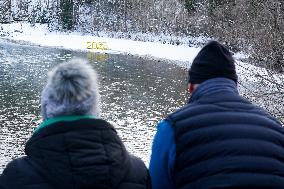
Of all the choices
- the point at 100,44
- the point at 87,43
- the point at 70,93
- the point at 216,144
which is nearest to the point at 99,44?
the point at 100,44

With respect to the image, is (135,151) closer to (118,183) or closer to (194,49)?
(118,183)

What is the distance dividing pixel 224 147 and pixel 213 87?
1.48 ft

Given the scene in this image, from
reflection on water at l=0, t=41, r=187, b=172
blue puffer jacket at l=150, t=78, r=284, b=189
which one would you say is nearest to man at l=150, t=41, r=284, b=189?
blue puffer jacket at l=150, t=78, r=284, b=189

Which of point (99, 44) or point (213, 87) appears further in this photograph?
point (99, 44)

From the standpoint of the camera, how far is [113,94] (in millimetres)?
23000

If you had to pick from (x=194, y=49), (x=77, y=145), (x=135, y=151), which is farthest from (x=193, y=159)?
(x=194, y=49)

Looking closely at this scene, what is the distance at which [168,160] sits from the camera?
9.30 feet

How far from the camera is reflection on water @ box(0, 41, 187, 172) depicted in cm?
1544

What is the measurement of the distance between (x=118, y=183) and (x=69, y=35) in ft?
173

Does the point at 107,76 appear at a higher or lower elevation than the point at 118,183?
lower

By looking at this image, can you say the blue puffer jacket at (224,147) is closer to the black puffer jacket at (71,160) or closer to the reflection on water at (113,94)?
the black puffer jacket at (71,160)

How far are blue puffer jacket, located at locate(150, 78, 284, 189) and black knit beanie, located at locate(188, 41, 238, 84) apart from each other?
0.18 meters

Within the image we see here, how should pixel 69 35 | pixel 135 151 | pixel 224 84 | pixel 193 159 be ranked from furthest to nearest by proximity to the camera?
pixel 69 35, pixel 135 151, pixel 224 84, pixel 193 159

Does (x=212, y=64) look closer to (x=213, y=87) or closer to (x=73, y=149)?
(x=213, y=87)
